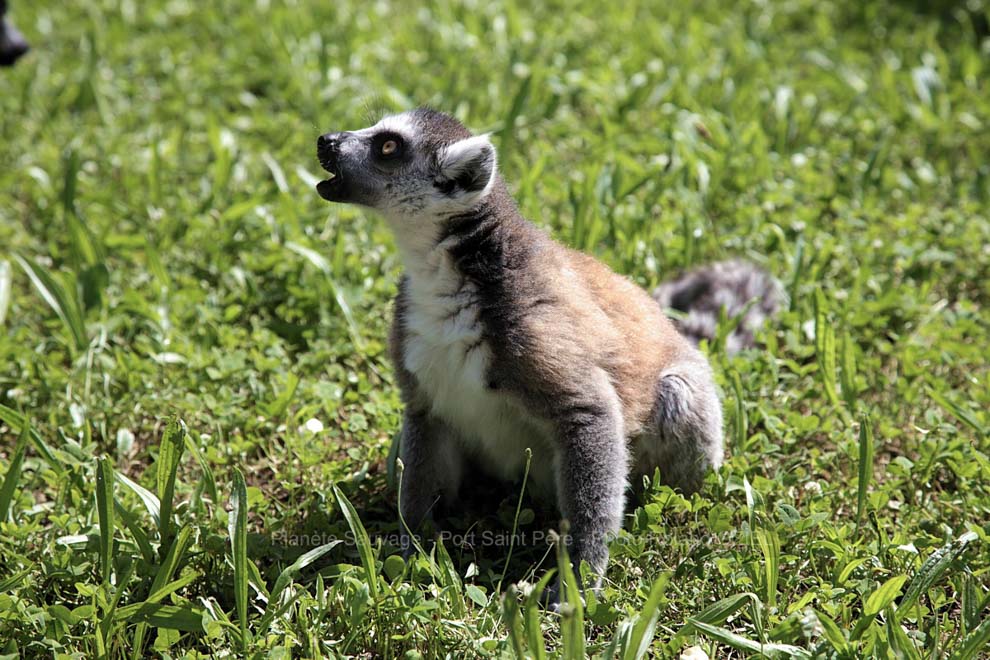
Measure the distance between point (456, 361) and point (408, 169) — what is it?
0.64m

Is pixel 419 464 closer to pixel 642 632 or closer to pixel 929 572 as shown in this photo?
pixel 642 632

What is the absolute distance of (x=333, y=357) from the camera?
4.49 m

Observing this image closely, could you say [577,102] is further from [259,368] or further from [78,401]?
[78,401]

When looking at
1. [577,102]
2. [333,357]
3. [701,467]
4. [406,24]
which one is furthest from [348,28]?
[701,467]

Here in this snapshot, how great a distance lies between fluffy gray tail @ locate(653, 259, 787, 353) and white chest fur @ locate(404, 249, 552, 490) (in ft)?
4.41

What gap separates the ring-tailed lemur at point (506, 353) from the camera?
128 inches

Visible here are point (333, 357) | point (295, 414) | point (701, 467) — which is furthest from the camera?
point (333, 357)

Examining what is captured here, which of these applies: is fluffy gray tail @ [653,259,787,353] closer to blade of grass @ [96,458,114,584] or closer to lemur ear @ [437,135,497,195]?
lemur ear @ [437,135,497,195]

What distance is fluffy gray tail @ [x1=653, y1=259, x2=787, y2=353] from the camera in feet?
15.0

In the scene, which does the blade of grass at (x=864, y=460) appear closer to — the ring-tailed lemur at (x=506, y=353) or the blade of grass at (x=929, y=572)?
the blade of grass at (x=929, y=572)

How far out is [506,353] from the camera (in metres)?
3.22

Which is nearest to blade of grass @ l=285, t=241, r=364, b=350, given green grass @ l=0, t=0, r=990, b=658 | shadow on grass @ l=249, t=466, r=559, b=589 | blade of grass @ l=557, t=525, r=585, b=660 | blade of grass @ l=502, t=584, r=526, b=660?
green grass @ l=0, t=0, r=990, b=658

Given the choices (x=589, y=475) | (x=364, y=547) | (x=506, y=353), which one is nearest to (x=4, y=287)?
(x=364, y=547)

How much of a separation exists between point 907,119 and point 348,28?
359 cm
